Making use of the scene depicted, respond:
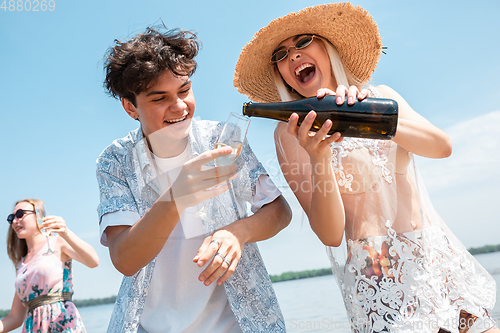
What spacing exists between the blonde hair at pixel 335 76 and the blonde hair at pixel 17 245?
3.95 metres

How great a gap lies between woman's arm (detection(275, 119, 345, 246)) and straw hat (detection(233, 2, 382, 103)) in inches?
23.2

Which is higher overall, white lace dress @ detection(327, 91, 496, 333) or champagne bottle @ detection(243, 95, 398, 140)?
champagne bottle @ detection(243, 95, 398, 140)

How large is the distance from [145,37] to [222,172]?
1.27 metres

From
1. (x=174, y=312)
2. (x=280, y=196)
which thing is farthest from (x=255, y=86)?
(x=174, y=312)

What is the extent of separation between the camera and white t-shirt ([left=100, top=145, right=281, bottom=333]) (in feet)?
5.99

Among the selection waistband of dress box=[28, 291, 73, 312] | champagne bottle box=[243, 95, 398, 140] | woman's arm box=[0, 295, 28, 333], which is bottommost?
woman's arm box=[0, 295, 28, 333]

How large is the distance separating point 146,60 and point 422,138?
4.94 ft

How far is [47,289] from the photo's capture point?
14.1 ft

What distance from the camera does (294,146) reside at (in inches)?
81.4

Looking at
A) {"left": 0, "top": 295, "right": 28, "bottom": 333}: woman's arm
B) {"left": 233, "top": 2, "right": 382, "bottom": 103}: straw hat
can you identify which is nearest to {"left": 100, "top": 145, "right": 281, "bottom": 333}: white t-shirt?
{"left": 233, "top": 2, "right": 382, "bottom": 103}: straw hat

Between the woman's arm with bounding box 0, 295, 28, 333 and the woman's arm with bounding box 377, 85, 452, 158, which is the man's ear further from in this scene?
the woman's arm with bounding box 0, 295, 28, 333

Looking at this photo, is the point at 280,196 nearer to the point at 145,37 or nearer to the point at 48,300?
the point at 145,37

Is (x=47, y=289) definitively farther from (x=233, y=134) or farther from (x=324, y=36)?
(x=324, y=36)
